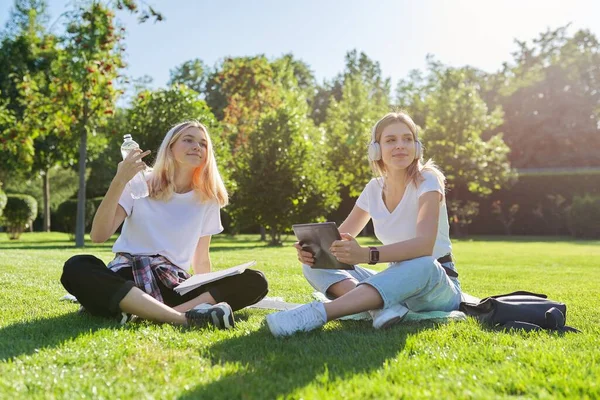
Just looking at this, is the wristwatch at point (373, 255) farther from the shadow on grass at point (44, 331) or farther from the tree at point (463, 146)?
the tree at point (463, 146)

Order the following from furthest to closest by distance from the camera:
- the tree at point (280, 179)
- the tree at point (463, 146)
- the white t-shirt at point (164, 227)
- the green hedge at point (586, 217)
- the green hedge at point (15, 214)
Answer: the tree at point (463, 146) → the green hedge at point (586, 217) → the green hedge at point (15, 214) → the tree at point (280, 179) → the white t-shirt at point (164, 227)

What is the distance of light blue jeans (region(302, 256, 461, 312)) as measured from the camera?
11.2 ft

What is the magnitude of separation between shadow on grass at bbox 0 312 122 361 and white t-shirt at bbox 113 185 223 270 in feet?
1.74

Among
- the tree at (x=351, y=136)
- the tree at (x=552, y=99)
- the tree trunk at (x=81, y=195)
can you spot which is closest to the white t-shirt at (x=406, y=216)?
the tree trunk at (x=81, y=195)

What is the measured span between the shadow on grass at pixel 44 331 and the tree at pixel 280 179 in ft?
40.3

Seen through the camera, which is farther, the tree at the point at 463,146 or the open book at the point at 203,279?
the tree at the point at 463,146

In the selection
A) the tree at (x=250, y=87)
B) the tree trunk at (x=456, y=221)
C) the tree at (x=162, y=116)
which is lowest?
the tree trunk at (x=456, y=221)

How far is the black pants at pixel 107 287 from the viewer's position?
139 inches

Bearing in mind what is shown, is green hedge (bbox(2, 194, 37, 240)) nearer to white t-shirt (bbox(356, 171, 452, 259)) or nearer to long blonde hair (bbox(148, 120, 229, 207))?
long blonde hair (bbox(148, 120, 229, 207))

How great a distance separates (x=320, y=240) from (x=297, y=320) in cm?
62

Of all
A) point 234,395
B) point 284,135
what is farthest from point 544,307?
point 284,135

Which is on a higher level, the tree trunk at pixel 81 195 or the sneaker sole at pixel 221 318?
the tree trunk at pixel 81 195

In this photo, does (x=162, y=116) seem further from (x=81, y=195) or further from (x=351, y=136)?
(x=351, y=136)

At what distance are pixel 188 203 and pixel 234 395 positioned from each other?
2.25 m
